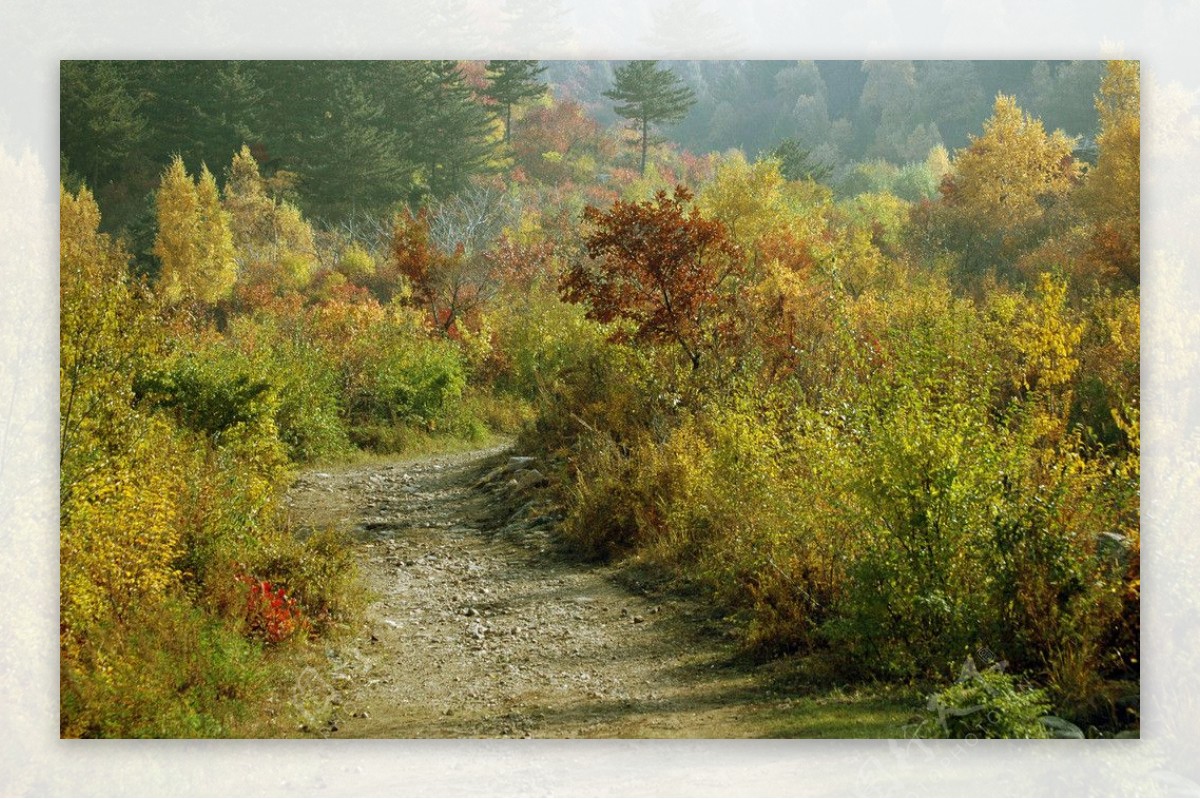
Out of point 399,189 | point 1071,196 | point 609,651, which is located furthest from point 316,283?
point 1071,196

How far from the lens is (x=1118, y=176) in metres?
6.78

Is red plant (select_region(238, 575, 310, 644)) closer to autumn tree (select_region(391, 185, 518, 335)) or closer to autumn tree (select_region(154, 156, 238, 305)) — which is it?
autumn tree (select_region(154, 156, 238, 305))

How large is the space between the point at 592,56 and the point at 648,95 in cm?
77

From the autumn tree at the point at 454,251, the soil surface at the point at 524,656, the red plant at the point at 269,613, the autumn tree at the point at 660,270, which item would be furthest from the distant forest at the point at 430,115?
the soil surface at the point at 524,656

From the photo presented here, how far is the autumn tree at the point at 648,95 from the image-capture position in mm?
7402

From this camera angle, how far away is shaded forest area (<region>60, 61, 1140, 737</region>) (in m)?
5.91

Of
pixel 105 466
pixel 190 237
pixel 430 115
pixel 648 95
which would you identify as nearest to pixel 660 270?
pixel 648 95

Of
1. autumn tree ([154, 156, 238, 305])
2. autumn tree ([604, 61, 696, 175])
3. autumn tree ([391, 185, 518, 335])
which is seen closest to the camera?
→ autumn tree ([604, 61, 696, 175])

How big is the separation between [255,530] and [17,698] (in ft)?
5.57

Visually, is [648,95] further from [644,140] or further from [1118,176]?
[1118,176]

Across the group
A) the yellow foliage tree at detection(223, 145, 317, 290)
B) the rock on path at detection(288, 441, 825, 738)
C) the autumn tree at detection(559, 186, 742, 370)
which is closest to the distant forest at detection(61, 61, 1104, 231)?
the yellow foliage tree at detection(223, 145, 317, 290)

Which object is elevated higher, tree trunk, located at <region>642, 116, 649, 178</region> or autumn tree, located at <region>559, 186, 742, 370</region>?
tree trunk, located at <region>642, 116, 649, 178</region>

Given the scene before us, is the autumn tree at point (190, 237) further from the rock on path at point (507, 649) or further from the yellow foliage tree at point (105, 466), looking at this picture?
the rock on path at point (507, 649)

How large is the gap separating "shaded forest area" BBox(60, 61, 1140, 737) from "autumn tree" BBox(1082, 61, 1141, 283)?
0.02 metres
